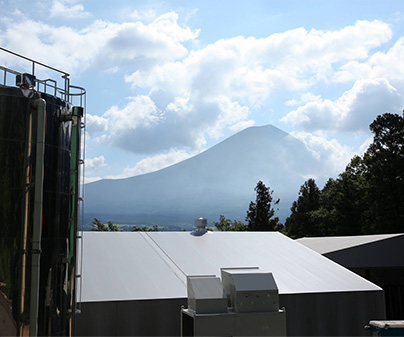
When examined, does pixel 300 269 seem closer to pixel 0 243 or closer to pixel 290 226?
pixel 0 243

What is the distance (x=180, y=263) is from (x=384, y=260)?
49.0ft

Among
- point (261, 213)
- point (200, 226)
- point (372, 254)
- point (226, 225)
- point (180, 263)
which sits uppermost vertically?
point (261, 213)

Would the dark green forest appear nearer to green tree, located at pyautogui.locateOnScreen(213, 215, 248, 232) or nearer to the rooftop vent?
green tree, located at pyautogui.locateOnScreen(213, 215, 248, 232)

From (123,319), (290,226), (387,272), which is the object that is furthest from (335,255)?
(290,226)

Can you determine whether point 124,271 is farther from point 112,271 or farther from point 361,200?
point 361,200

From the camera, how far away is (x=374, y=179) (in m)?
45.4

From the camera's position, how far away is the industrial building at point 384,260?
81.6ft

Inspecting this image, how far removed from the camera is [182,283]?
524 inches

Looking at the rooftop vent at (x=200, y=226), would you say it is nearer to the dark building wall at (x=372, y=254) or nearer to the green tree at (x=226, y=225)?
the dark building wall at (x=372, y=254)

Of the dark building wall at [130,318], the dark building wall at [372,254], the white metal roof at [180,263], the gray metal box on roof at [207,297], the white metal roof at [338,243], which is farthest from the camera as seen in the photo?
the white metal roof at [338,243]

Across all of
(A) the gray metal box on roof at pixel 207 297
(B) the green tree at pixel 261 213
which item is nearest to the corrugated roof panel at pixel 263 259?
(A) the gray metal box on roof at pixel 207 297

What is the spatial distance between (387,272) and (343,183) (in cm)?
3043

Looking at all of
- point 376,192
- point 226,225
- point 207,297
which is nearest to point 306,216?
point 226,225

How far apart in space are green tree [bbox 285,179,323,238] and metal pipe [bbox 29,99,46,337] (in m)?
57.3
